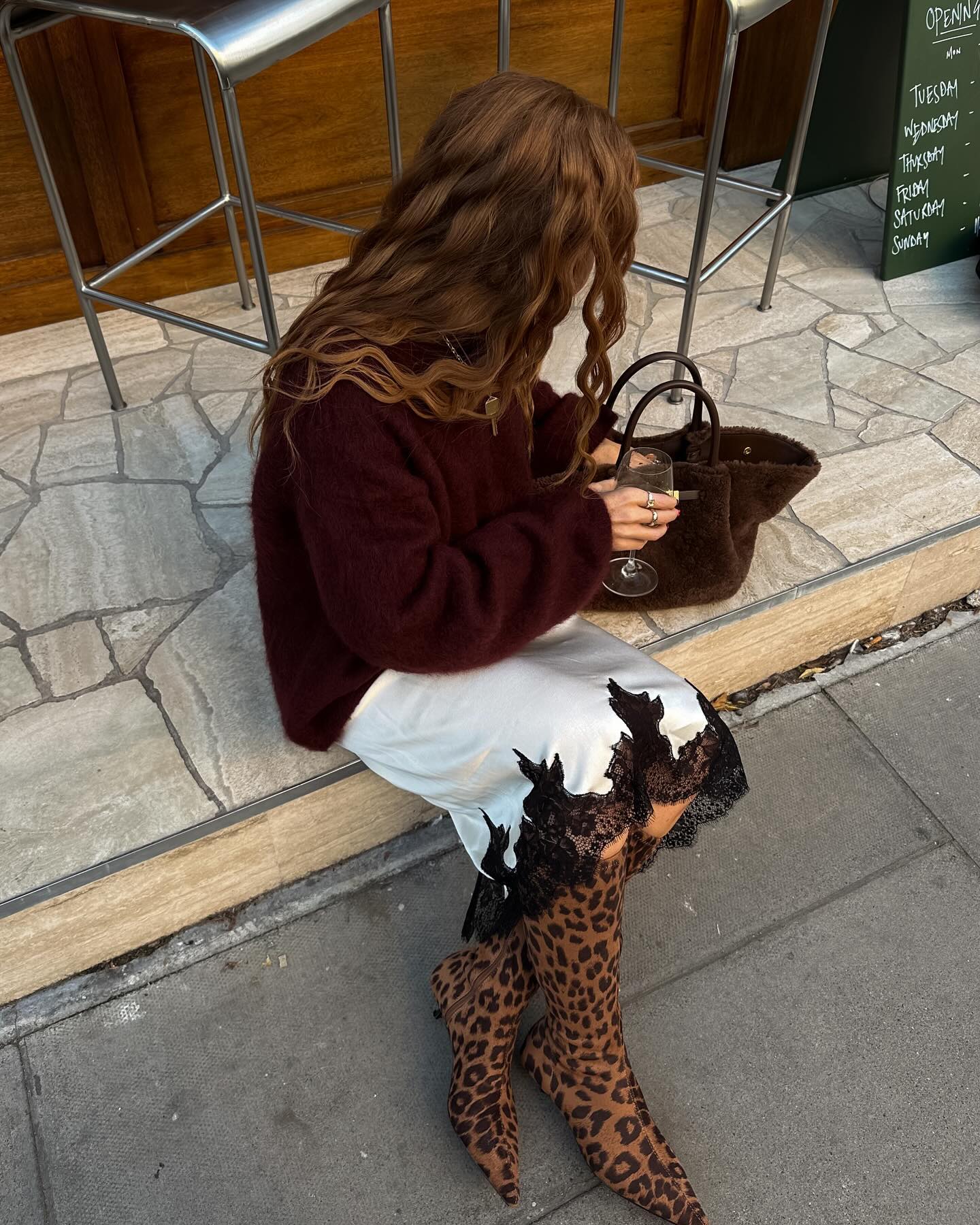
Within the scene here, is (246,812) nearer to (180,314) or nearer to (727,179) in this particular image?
(180,314)

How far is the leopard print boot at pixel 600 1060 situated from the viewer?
4.55 feet

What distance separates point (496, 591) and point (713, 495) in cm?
57

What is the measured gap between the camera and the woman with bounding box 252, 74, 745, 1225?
122cm

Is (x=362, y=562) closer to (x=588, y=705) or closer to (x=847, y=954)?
(x=588, y=705)

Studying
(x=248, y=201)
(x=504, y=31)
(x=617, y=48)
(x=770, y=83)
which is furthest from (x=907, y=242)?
(x=248, y=201)

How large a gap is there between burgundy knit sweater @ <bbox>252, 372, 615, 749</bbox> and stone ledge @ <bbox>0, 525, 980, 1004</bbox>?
0.26 m

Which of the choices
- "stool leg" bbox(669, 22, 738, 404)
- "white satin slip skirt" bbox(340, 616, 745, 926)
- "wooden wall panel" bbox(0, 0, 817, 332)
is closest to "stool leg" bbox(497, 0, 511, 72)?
"stool leg" bbox(669, 22, 738, 404)

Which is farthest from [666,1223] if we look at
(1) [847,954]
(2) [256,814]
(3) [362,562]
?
(3) [362,562]

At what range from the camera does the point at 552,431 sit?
1.75 m

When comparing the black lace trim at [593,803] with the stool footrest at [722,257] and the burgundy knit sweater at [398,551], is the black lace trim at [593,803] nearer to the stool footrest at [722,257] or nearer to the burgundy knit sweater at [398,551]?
the burgundy knit sweater at [398,551]

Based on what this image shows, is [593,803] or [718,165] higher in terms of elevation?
[718,165]

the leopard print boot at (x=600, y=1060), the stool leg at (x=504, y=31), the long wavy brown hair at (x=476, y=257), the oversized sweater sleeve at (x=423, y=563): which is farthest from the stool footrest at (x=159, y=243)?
the leopard print boot at (x=600, y=1060)

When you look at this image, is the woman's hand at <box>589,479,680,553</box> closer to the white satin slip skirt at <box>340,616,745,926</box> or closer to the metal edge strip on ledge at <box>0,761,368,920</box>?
the white satin slip skirt at <box>340,616,745,926</box>

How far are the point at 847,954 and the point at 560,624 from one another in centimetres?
80
